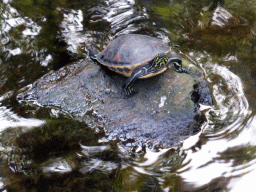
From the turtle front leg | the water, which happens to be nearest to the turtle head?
the turtle front leg

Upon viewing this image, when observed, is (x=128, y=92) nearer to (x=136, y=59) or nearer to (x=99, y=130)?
(x=136, y=59)

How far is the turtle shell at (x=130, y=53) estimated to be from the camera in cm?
319

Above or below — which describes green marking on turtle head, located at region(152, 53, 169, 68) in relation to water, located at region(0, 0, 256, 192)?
above

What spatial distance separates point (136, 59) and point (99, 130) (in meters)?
1.17

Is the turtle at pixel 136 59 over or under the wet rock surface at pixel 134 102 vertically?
over

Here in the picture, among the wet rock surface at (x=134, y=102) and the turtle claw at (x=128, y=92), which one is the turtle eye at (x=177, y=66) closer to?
the wet rock surface at (x=134, y=102)

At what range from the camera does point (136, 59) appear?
10.4 feet

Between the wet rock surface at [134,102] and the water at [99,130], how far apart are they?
0.49 feet

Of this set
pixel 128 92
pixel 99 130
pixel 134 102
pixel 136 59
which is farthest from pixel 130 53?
pixel 99 130

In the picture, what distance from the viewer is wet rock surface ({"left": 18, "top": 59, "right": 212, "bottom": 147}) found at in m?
Answer: 2.99

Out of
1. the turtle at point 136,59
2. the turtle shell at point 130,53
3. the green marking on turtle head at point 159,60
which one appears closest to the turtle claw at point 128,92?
the turtle at point 136,59

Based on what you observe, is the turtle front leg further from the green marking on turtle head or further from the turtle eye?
the turtle eye

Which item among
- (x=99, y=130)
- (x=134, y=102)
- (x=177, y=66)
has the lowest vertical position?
(x=99, y=130)

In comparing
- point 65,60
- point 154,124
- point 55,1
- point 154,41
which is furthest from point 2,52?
point 154,124
